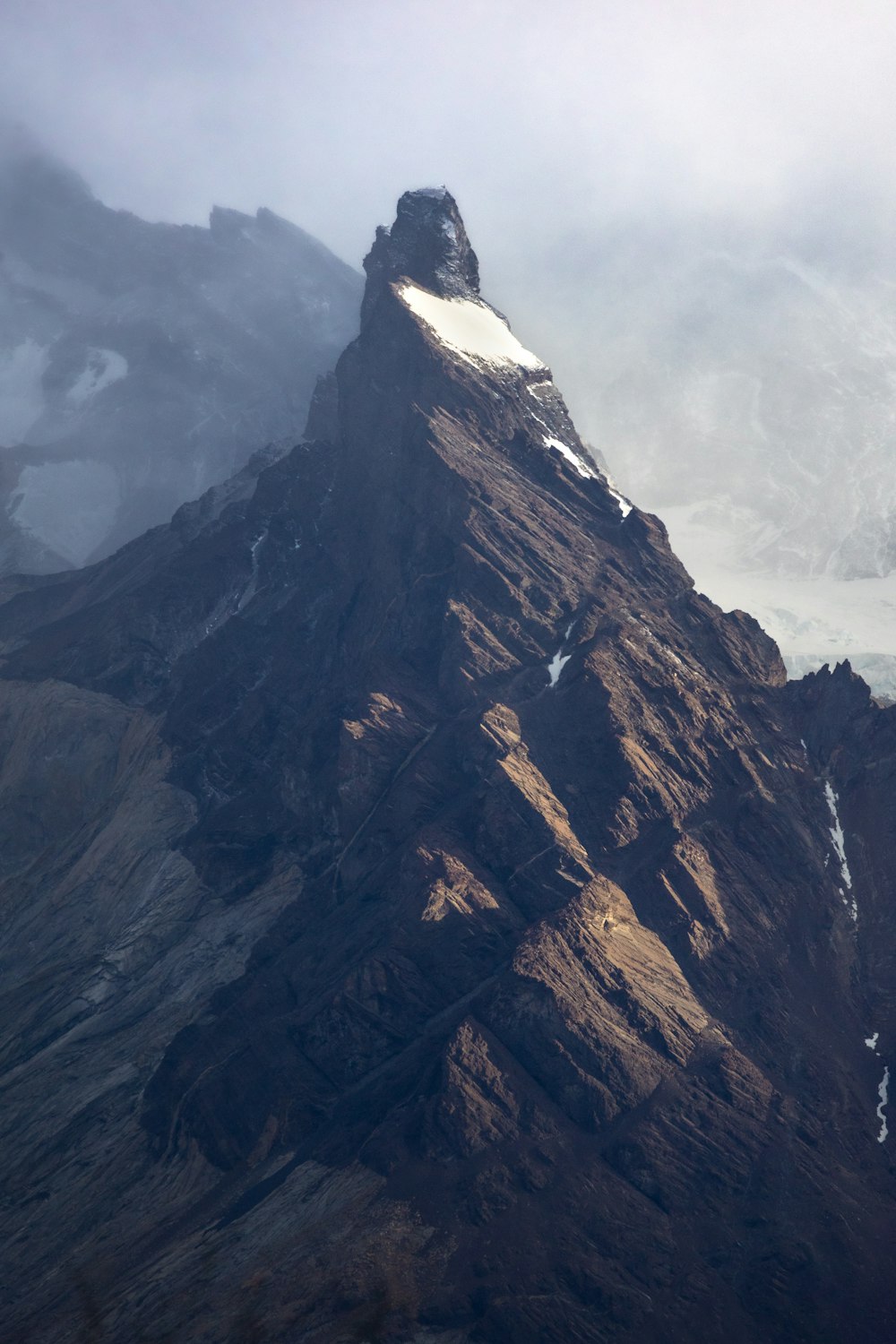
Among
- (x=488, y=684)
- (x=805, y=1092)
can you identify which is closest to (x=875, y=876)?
(x=805, y=1092)

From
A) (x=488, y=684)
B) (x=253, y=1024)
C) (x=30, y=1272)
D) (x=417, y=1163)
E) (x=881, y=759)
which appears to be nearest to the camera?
(x=417, y=1163)

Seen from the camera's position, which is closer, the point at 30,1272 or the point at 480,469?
the point at 30,1272

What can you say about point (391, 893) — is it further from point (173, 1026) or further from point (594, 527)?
point (594, 527)

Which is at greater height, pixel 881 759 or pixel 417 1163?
pixel 881 759

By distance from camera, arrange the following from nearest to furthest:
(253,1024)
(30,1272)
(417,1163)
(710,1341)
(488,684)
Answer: (710,1341) < (417,1163) < (30,1272) < (253,1024) < (488,684)

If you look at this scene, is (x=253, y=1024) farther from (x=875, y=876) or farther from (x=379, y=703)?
(x=875, y=876)

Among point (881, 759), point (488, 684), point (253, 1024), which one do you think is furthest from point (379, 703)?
point (881, 759)

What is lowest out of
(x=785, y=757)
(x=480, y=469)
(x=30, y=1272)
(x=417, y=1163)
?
(x=30, y=1272)
